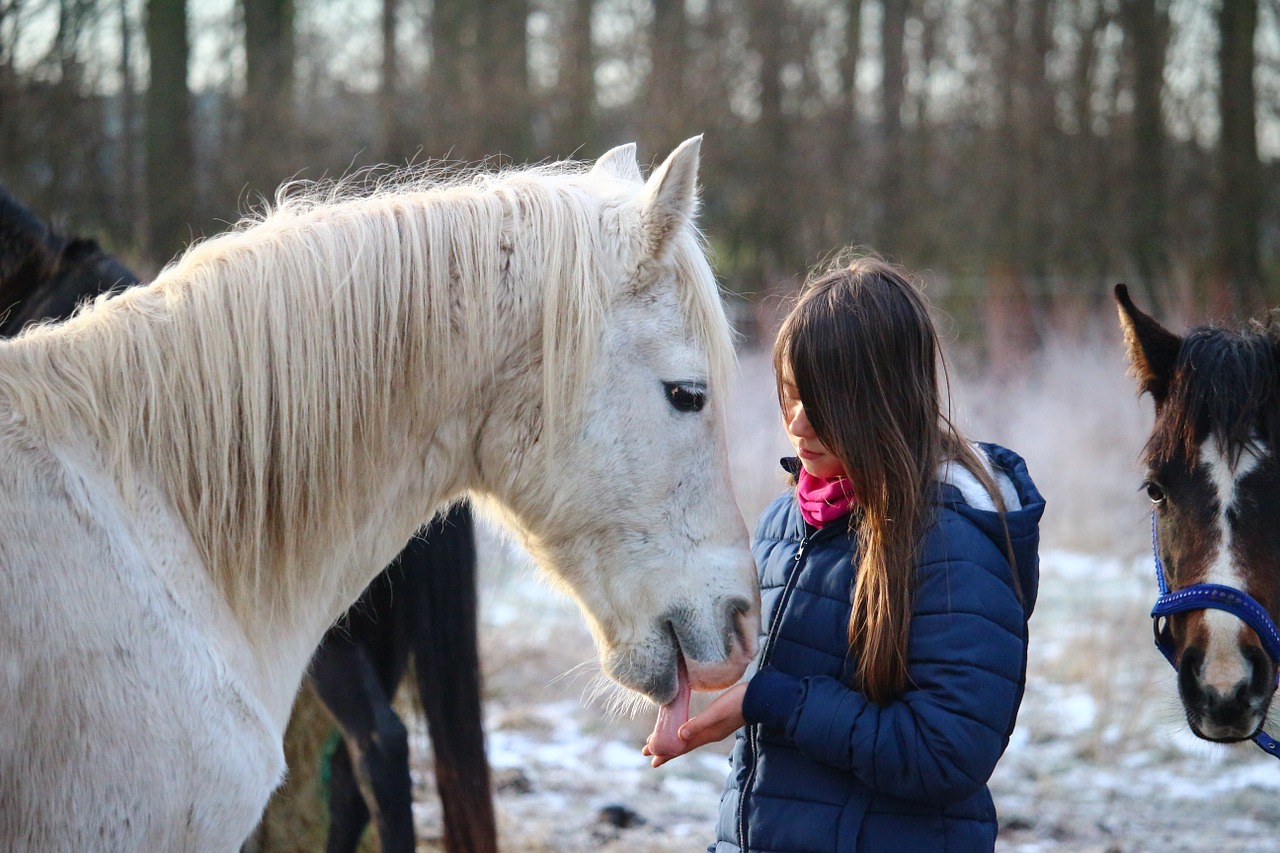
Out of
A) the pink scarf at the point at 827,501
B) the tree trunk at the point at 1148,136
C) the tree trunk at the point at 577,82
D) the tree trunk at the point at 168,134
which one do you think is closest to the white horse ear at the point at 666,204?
the pink scarf at the point at 827,501

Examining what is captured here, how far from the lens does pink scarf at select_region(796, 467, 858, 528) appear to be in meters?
1.82

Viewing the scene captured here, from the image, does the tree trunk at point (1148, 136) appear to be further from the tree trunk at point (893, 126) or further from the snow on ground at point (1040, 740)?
the snow on ground at point (1040, 740)

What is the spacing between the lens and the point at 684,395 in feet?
6.08

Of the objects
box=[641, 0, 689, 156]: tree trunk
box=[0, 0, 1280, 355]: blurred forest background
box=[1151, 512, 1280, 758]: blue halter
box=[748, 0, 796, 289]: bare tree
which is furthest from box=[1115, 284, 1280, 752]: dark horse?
box=[748, 0, 796, 289]: bare tree

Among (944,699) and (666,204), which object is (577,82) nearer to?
(666,204)

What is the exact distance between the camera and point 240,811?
155cm

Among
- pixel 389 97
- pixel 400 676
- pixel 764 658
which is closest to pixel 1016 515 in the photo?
pixel 764 658

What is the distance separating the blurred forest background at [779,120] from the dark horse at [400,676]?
5.51 m

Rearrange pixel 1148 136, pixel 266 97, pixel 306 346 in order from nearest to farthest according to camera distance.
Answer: pixel 306 346 → pixel 266 97 → pixel 1148 136

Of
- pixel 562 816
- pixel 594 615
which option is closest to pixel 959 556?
pixel 594 615

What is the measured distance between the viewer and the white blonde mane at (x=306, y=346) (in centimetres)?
165

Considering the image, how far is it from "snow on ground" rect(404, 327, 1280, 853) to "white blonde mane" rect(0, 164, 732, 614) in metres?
0.53

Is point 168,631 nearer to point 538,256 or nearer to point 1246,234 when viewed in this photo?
point 538,256

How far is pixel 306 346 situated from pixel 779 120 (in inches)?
450
